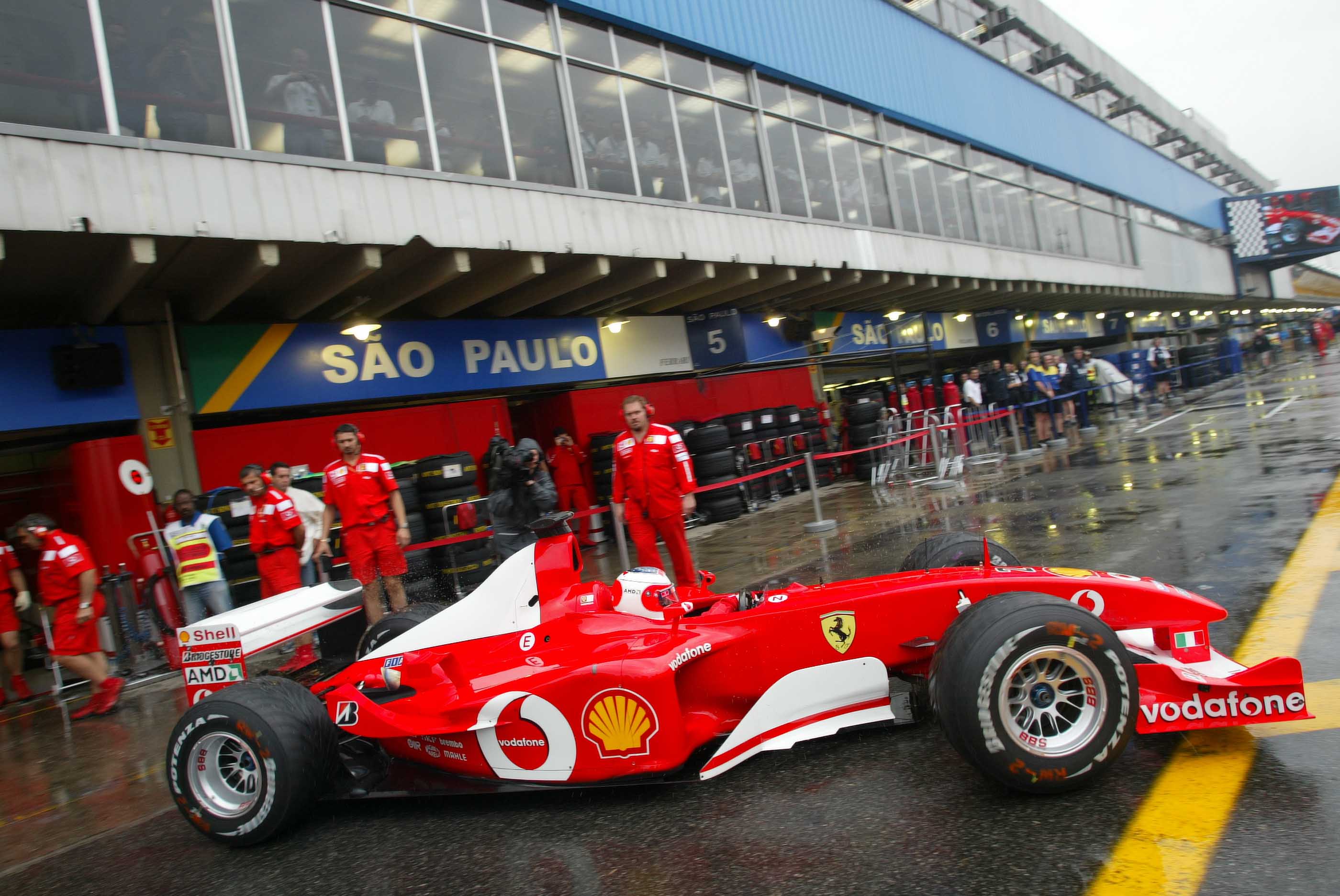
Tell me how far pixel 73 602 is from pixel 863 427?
12587 mm

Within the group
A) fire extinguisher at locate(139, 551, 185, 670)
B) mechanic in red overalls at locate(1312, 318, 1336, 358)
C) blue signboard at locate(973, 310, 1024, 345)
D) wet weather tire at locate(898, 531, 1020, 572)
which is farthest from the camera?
mechanic in red overalls at locate(1312, 318, 1336, 358)

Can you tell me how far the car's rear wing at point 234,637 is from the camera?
4078mm

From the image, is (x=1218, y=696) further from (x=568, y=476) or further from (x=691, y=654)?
(x=568, y=476)

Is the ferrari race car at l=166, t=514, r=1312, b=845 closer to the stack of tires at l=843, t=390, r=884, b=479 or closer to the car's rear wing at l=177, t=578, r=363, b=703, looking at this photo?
the car's rear wing at l=177, t=578, r=363, b=703

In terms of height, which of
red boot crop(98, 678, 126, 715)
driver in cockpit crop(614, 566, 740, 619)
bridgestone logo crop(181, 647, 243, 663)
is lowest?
red boot crop(98, 678, 126, 715)

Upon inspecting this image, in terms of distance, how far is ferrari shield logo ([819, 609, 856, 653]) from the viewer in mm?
3314

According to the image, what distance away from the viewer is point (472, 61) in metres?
10.1

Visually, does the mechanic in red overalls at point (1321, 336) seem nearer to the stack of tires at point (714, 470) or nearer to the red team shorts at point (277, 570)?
the stack of tires at point (714, 470)

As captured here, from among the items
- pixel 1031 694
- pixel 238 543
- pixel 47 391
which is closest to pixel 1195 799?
pixel 1031 694

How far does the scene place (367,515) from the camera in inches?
271

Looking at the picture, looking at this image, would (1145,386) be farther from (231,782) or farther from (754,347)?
(231,782)

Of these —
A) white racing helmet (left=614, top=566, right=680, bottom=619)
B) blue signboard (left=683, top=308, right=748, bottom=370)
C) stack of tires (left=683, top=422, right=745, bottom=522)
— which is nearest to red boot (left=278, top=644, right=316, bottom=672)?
white racing helmet (left=614, top=566, right=680, bottom=619)

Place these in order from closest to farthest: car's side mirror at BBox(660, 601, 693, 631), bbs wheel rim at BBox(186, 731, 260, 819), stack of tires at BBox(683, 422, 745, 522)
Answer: bbs wheel rim at BBox(186, 731, 260, 819) < car's side mirror at BBox(660, 601, 693, 631) < stack of tires at BBox(683, 422, 745, 522)

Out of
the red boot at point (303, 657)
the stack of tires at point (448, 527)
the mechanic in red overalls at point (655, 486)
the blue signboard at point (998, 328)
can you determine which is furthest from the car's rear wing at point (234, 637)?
the blue signboard at point (998, 328)
